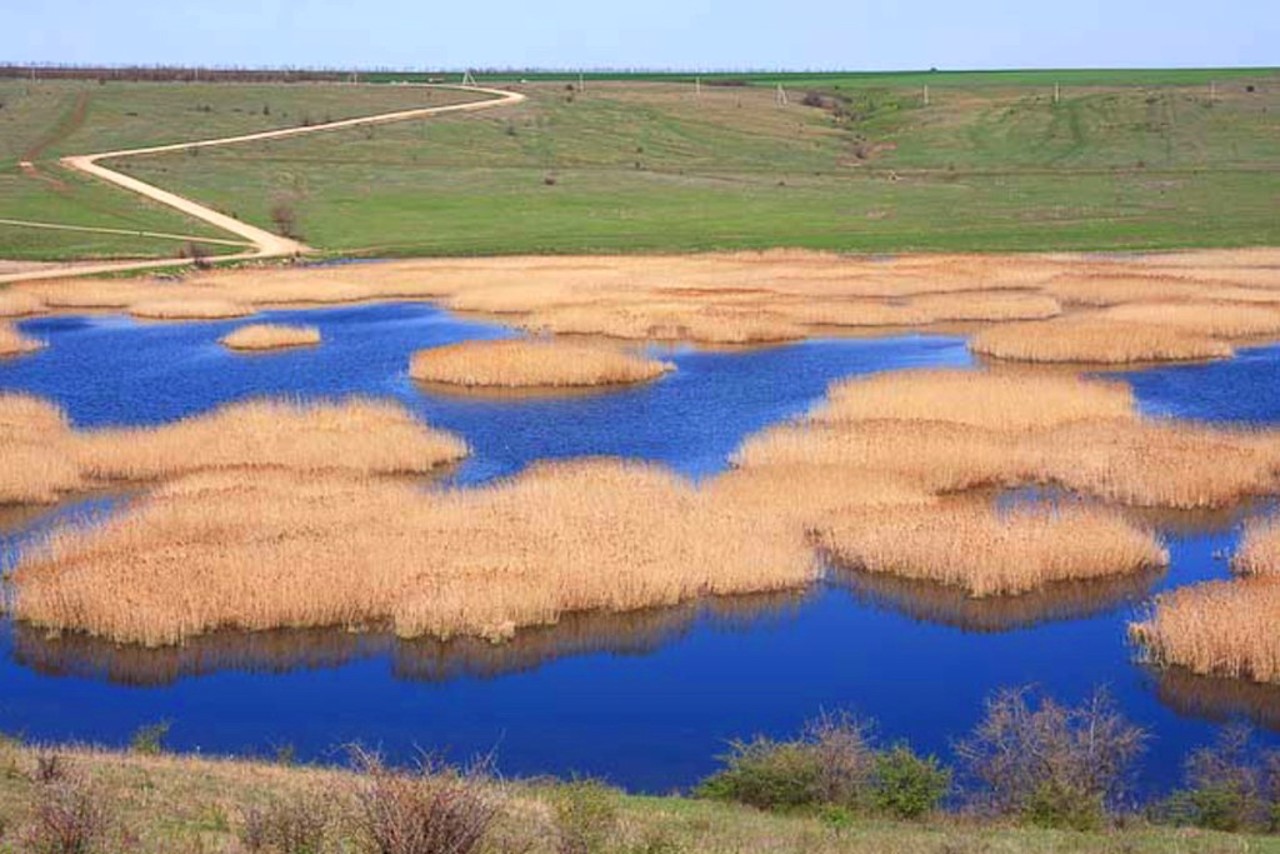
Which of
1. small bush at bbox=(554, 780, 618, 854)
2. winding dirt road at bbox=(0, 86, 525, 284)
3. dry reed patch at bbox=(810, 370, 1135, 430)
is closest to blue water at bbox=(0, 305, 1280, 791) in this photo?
small bush at bbox=(554, 780, 618, 854)

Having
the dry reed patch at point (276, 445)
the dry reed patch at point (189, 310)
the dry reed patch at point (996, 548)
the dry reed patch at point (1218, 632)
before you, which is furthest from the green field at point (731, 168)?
the dry reed patch at point (1218, 632)

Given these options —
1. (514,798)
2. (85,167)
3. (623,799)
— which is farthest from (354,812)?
(85,167)

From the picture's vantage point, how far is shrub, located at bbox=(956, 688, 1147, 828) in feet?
46.8

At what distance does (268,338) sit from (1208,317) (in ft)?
91.9

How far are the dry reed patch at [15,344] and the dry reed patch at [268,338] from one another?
537 centimetres

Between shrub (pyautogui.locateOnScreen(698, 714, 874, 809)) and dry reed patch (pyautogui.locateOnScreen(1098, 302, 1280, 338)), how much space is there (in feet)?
108

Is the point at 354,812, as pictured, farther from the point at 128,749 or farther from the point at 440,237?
the point at 440,237

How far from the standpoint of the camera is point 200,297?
187 ft

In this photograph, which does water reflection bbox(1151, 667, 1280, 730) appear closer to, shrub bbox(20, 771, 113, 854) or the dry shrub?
shrub bbox(20, 771, 113, 854)

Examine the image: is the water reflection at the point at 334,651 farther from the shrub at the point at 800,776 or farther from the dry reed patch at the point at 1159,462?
the dry reed patch at the point at 1159,462

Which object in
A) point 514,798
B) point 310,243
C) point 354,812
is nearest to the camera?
point 354,812

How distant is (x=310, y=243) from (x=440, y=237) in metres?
6.56

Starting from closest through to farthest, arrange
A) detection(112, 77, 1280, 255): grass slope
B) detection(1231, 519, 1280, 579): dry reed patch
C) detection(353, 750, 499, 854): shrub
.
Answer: detection(353, 750, 499, 854): shrub → detection(1231, 519, 1280, 579): dry reed patch → detection(112, 77, 1280, 255): grass slope

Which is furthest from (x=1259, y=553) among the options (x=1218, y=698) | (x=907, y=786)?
(x=907, y=786)
